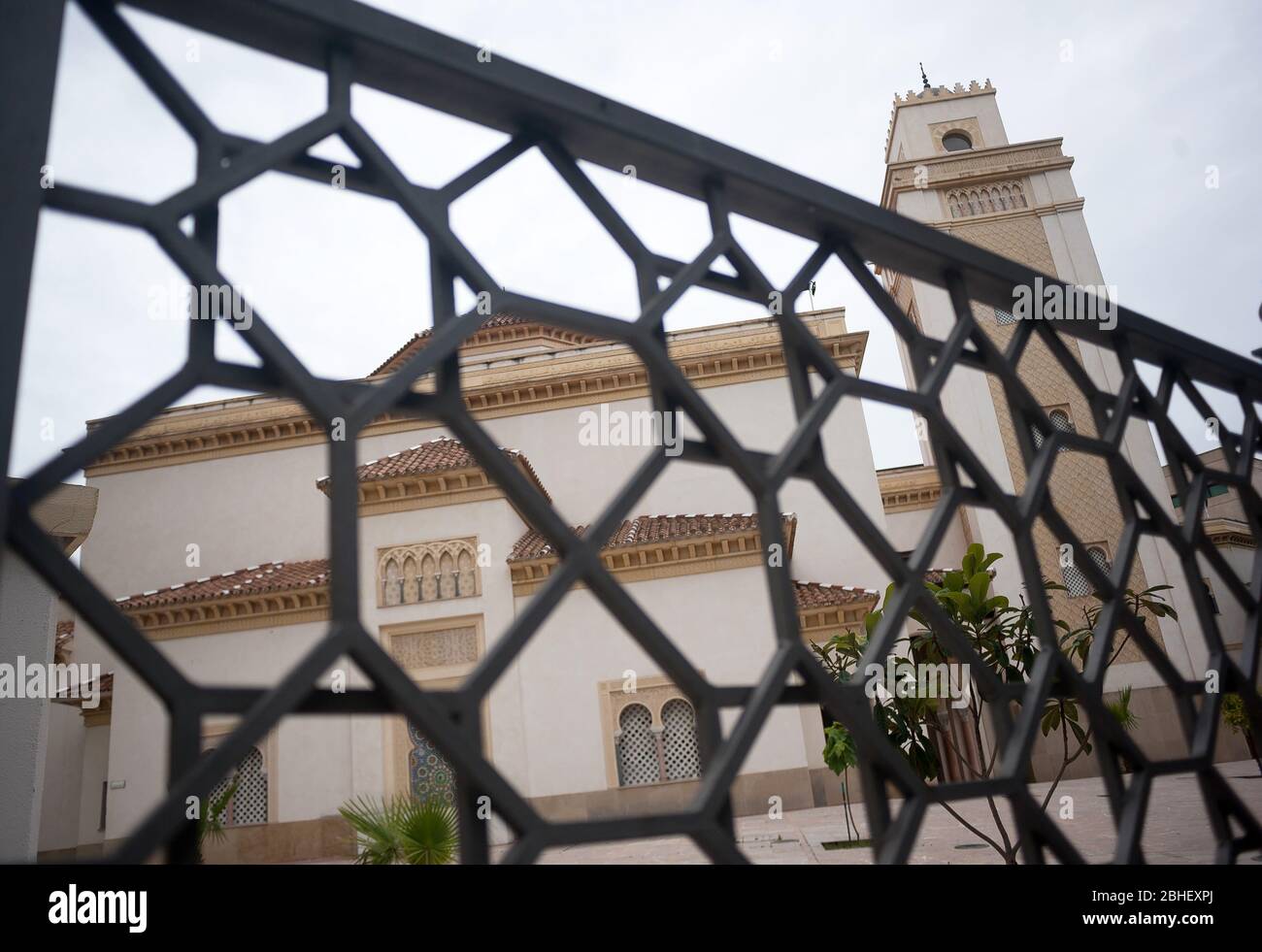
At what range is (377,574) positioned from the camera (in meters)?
13.3

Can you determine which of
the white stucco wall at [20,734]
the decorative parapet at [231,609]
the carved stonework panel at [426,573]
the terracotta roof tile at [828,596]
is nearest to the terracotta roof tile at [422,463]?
the carved stonework panel at [426,573]

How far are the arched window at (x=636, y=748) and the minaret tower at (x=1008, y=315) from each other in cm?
697

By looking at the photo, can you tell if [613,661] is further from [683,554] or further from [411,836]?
[411,836]

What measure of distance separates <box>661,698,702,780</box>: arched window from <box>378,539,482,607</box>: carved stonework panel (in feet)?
11.5

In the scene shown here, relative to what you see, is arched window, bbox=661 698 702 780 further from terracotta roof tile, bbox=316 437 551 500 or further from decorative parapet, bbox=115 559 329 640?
decorative parapet, bbox=115 559 329 640

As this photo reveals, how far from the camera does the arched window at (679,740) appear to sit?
12617 mm

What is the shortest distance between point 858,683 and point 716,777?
33 cm

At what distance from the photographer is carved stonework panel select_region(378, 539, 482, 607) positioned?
13.2 metres

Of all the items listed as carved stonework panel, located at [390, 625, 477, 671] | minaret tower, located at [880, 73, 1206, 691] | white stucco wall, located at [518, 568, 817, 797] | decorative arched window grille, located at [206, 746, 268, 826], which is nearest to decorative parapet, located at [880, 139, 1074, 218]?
minaret tower, located at [880, 73, 1206, 691]

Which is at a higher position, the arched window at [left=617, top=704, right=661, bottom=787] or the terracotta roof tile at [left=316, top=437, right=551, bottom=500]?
the terracotta roof tile at [left=316, top=437, right=551, bottom=500]

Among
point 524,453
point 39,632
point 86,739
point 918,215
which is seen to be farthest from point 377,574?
point 918,215

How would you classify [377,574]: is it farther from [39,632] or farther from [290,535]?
[39,632]

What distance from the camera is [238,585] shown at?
14477 millimetres

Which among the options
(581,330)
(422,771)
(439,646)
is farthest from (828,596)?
(581,330)
